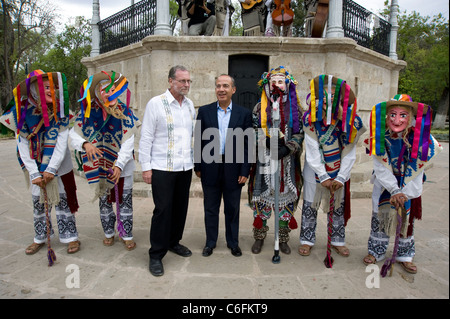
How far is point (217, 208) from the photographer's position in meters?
3.52

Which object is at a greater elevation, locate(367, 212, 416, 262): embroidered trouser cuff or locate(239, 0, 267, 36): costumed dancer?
locate(239, 0, 267, 36): costumed dancer

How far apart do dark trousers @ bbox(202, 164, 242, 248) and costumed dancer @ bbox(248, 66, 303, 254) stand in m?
0.25

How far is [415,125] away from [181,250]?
8.96 feet

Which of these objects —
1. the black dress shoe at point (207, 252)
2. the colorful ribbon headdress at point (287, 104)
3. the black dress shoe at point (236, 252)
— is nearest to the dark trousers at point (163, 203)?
the black dress shoe at point (207, 252)

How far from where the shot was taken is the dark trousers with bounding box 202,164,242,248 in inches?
135

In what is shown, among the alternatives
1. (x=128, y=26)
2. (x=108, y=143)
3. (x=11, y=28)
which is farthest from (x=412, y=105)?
(x=11, y=28)

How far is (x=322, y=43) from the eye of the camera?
258 inches

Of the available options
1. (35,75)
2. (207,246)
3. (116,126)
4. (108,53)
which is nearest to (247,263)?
(207,246)

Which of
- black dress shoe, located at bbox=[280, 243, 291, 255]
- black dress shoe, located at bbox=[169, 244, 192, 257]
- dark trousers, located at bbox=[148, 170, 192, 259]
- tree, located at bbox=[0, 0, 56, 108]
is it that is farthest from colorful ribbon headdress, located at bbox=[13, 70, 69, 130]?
tree, located at bbox=[0, 0, 56, 108]

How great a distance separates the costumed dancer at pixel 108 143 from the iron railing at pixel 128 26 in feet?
14.9

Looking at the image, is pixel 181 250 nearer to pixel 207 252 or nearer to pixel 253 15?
pixel 207 252

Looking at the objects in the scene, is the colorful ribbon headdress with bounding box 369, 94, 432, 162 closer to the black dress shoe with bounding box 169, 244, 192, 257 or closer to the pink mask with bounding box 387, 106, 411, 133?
the pink mask with bounding box 387, 106, 411, 133

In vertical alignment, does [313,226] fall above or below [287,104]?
below

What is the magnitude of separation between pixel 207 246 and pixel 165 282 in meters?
0.74
